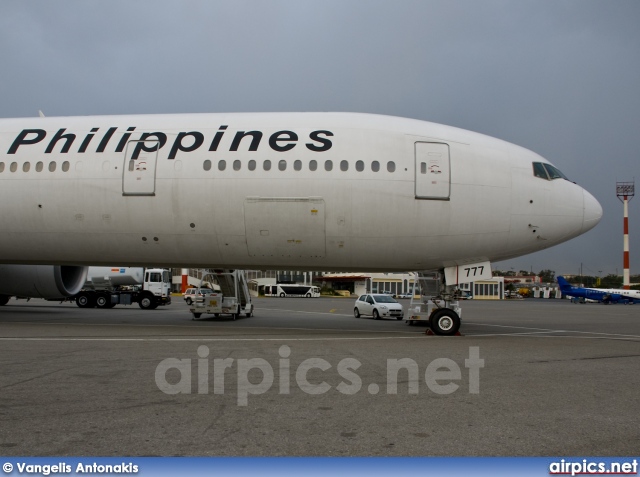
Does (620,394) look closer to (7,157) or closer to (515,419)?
(515,419)

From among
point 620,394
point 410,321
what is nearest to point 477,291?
point 410,321

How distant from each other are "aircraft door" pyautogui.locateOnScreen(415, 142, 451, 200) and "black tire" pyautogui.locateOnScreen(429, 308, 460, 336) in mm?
3173

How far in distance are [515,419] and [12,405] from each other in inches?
219

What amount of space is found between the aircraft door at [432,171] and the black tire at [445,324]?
3.17 metres

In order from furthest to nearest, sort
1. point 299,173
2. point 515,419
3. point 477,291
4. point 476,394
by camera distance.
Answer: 1. point 477,291
2. point 299,173
3. point 476,394
4. point 515,419

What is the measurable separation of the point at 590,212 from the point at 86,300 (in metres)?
29.3

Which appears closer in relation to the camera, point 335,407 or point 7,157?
point 335,407

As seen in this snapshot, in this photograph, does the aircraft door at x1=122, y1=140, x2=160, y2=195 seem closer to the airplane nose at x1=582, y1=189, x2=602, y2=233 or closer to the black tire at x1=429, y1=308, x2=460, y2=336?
the black tire at x1=429, y1=308, x2=460, y2=336

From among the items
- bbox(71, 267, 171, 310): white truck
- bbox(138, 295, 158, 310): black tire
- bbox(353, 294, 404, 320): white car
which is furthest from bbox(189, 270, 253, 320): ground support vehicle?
bbox(71, 267, 171, 310): white truck

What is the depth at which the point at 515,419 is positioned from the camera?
586 cm

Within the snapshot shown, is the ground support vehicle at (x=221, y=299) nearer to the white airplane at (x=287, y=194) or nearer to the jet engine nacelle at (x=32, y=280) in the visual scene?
the white airplane at (x=287, y=194)

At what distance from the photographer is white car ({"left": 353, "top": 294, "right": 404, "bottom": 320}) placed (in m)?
26.0

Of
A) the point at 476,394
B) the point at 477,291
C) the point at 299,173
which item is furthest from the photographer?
the point at 477,291

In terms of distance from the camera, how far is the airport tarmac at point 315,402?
4.91 metres
